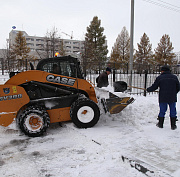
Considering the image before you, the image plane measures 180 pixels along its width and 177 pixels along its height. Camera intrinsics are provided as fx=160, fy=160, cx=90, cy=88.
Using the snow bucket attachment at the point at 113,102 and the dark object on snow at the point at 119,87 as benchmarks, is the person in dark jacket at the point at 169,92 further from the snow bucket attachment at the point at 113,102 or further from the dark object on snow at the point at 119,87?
the dark object on snow at the point at 119,87

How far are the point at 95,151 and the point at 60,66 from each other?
2503mm

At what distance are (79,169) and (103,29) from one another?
28.7 meters

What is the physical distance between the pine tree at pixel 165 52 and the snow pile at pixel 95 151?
107ft

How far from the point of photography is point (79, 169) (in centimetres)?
266

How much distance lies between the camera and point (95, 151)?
320 centimetres

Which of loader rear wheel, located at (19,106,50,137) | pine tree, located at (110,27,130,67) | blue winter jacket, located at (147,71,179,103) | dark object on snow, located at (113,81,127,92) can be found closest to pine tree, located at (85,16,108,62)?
pine tree, located at (110,27,130,67)

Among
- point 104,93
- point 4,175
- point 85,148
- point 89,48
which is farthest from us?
point 89,48

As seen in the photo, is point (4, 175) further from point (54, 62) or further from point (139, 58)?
point (139, 58)

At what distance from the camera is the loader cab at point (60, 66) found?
4.51 meters

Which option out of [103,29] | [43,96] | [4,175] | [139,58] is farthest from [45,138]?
[139,58]

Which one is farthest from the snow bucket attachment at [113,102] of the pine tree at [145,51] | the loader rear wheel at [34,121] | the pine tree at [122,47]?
the pine tree at [145,51]

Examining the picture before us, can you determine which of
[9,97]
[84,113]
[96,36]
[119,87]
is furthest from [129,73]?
[96,36]

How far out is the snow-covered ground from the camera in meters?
2.62

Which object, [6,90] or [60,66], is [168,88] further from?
[6,90]
